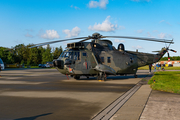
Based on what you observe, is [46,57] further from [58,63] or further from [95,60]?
[58,63]

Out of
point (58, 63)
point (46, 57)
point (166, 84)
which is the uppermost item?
point (46, 57)

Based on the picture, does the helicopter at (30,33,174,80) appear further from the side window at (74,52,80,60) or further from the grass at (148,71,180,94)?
the grass at (148,71,180,94)

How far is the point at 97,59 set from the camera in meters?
19.0

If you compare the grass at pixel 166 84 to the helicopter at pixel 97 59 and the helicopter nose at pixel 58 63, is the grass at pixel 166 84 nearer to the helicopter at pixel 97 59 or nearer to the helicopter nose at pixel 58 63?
the helicopter at pixel 97 59

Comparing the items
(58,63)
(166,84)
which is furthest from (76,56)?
(166,84)

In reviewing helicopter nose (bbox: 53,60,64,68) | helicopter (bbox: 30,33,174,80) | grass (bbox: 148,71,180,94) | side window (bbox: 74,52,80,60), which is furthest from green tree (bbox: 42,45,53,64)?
grass (bbox: 148,71,180,94)

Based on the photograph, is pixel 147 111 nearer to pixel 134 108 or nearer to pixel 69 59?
pixel 134 108

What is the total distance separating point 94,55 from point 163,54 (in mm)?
9210

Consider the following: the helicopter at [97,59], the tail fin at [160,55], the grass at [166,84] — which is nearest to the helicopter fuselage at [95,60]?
the helicopter at [97,59]

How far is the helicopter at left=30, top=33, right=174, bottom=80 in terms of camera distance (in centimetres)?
1791

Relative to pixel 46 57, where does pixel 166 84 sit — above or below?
below

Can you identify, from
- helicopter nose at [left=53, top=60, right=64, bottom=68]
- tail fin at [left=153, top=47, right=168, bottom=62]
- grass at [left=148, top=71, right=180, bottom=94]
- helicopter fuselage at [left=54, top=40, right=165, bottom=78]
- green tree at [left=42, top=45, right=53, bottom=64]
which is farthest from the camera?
green tree at [left=42, top=45, right=53, bottom=64]

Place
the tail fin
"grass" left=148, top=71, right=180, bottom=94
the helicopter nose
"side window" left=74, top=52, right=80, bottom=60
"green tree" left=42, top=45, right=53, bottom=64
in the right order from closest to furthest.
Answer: "grass" left=148, top=71, right=180, bottom=94 < the helicopter nose < "side window" left=74, top=52, right=80, bottom=60 < the tail fin < "green tree" left=42, top=45, right=53, bottom=64

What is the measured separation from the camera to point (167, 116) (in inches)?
220
